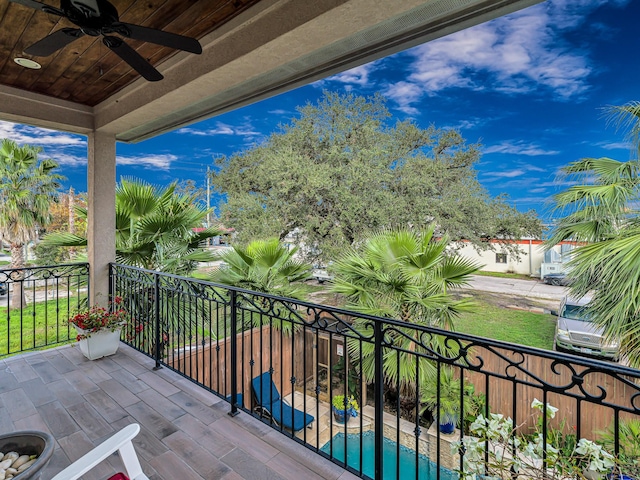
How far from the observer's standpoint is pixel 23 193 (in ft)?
27.7

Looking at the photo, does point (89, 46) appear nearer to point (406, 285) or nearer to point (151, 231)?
point (151, 231)

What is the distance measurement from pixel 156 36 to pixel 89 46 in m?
1.23

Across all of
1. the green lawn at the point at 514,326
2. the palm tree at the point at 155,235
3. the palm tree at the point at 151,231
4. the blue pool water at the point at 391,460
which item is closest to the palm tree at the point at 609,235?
the blue pool water at the point at 391,460

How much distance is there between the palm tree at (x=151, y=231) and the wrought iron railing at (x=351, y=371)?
56 centimetres

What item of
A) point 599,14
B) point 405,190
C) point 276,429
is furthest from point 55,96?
point 599,14

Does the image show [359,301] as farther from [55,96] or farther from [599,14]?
[599,14]

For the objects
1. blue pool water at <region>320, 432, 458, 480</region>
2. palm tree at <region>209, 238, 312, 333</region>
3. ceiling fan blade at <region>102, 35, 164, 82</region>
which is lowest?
blue pool water at <region>320, 432, 458, 480</region>

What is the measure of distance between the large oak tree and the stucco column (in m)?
6.18

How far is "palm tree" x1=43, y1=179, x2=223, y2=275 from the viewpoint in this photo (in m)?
4.15

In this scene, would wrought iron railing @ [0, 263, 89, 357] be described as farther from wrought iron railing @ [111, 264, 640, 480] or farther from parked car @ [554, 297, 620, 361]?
parked car @ [554, 297, 620, 361]

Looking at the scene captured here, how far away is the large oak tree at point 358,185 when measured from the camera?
31.5 ft

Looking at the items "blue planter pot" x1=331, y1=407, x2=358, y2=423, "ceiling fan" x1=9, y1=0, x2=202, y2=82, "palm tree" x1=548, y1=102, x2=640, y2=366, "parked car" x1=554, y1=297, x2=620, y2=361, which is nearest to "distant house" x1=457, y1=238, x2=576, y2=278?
"parked car" x1=554, y1=297, x2=620, y2=361

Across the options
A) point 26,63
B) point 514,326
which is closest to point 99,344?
point 26,63

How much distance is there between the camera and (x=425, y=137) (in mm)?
10727
